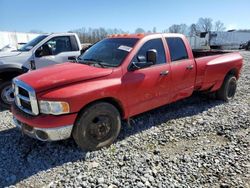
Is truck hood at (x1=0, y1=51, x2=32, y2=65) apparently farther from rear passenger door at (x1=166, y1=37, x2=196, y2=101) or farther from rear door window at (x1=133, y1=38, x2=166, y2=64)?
rear passenger door at (x1=166, y1=37, x2=196, y2=101)

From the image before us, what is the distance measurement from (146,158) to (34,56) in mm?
4716

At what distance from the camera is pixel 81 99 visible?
3.70 meters

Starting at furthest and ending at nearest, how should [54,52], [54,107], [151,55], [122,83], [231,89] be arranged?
1. [54,52]
2. [231,89]
3. [151,55]
4. [122,83]
5. [54,107]

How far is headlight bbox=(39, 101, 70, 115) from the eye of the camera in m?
3.59

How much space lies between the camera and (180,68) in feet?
17.1

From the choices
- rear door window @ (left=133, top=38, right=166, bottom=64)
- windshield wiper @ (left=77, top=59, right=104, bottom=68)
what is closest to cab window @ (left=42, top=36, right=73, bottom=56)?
windshield wiper @ (left=77, top=59, right=104, bottom=68)

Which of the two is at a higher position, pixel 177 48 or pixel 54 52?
pixel 177 48

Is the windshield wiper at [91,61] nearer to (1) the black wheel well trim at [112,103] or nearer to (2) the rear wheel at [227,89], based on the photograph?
(1) the black wheel well trim at [112,103]

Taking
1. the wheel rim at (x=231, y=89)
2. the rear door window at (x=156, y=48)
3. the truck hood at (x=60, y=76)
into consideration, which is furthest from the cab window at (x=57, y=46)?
the wheel rim at (x=231, y=89)

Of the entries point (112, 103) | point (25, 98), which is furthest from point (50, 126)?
point (112, 103)

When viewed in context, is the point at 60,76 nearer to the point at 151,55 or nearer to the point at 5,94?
the point at 151,55

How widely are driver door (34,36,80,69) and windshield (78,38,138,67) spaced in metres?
2.16

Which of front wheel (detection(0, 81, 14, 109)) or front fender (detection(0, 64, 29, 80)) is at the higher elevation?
front fender (detection(0, 64, 29, 80))

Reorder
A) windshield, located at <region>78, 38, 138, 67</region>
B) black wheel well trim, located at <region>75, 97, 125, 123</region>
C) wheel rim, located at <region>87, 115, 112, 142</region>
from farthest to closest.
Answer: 1. windshield, located at <region>78, 38, 138, 67</region>
2. wheel rim, located at <region>87, 115, 112, 142</region>
3. black wheel well trim, located at <region>75, 97, 125, 123</region>
